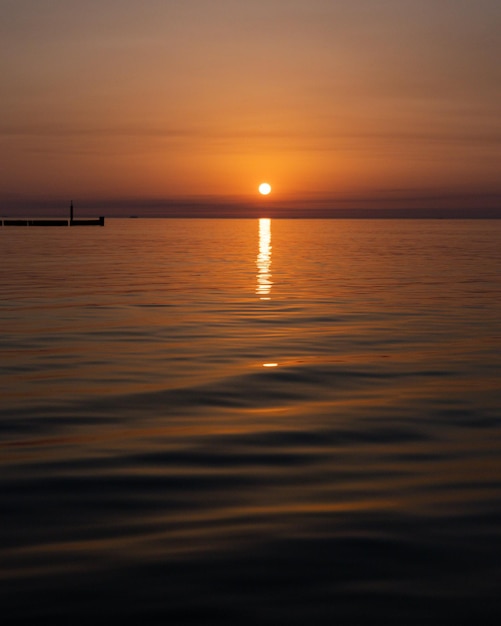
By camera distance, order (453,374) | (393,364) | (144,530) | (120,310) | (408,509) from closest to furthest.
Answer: (144,530) → (408,509) → (453,374) → (393,364) → (120,310)

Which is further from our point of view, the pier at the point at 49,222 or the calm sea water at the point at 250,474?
the pier at the point at 49,222

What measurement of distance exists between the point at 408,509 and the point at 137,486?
2.43 meters

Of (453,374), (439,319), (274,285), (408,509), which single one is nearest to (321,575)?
(408,509)

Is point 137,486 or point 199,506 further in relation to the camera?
point 137,486

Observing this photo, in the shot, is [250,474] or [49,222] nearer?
[250,474]

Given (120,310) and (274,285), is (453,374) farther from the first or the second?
(274,285)

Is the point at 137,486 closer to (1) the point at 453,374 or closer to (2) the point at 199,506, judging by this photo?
(2) the point at 199,506

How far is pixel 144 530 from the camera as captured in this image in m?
6.73

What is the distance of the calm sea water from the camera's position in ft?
18.4

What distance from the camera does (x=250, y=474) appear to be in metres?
8.37

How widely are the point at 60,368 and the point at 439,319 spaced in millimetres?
11323

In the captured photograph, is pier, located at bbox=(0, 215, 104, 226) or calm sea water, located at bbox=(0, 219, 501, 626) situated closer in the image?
calm sea water, located at bbox=(0, 219, 501, 626)

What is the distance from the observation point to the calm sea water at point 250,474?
5.59 m

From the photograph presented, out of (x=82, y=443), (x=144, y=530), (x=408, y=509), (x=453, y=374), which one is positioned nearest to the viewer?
(x=144, y=530)
